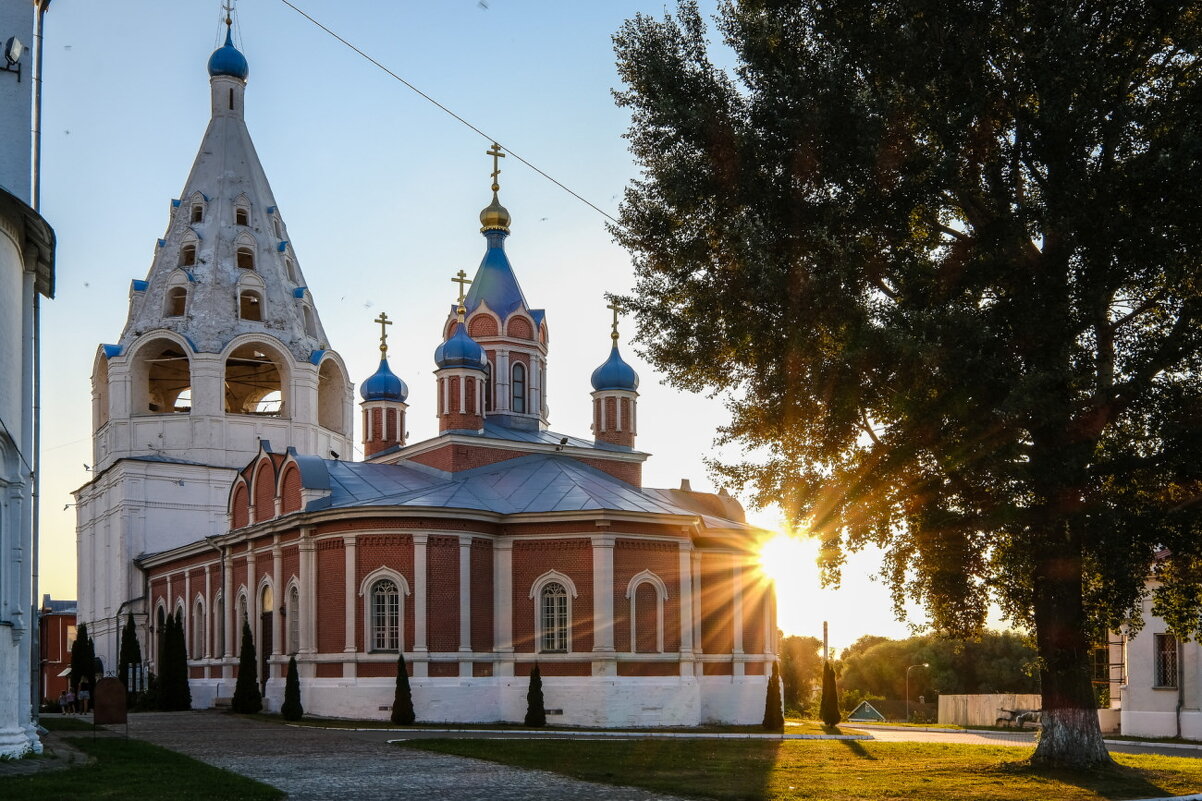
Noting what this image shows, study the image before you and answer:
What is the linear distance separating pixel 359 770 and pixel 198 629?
2466 centimetres

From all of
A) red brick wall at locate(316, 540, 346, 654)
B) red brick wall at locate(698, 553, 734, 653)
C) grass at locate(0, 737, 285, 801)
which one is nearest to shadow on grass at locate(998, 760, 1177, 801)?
grass at locate(0, 737, 285, 801)

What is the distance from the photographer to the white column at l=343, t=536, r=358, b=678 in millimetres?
30156

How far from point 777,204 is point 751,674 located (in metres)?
17.6

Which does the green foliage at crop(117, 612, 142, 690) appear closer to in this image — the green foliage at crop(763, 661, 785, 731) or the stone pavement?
the stone pavement

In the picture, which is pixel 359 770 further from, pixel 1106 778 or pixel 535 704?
pixel 535 704

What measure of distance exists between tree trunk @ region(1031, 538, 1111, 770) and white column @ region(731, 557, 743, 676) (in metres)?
14.8

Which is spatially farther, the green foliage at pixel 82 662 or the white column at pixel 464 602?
the green foliage at pixel 82 662

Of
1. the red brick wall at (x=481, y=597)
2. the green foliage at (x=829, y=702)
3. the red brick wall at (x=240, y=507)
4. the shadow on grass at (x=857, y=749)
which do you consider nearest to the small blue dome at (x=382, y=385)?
the red brick wall at (x=240, y=507)

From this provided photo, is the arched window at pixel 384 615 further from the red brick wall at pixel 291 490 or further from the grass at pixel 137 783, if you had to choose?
the grass at pixel 137 783

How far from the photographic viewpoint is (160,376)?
46.5 meters

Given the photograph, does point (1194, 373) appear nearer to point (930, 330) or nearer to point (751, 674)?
point (930, 330)

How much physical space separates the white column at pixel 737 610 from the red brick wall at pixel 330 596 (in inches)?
369

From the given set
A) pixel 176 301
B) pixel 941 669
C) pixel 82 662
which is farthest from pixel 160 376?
pixel 941 669

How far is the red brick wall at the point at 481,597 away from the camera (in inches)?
1205
